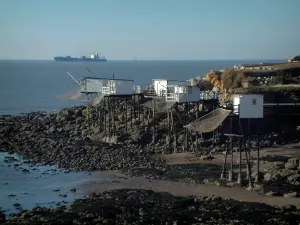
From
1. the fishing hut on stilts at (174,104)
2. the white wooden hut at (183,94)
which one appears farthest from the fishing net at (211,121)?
the white wooden hut at (183,94)

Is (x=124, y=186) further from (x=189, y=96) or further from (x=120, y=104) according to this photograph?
(x=120, y=104)

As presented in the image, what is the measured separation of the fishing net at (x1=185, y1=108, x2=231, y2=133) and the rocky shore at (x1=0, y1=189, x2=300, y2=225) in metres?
7.93

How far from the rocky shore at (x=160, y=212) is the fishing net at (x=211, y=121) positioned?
7927 millimetres

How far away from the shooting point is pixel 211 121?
1394 inches

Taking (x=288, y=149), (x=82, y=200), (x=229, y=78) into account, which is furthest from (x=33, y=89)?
(x=82, y=200)

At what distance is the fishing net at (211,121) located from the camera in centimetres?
3402

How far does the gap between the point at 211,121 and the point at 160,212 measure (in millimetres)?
11924

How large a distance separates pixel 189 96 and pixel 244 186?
14.4 m

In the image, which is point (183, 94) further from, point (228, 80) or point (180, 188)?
point (228, 80)

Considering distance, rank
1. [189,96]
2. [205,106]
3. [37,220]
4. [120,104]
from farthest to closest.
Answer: [120,104], [205,106], [189,96], [37,220]

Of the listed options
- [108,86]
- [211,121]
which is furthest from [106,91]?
[211,121]

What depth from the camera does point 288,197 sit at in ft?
91.2

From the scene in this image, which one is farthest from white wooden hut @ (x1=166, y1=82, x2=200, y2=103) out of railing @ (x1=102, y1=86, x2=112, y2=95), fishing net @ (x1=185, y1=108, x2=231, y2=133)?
fishing net @ (x1=185, y1=108, x2=231, y2=133)

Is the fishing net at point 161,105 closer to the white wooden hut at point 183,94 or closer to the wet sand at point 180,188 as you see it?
the white wooden hut at point 183,94
